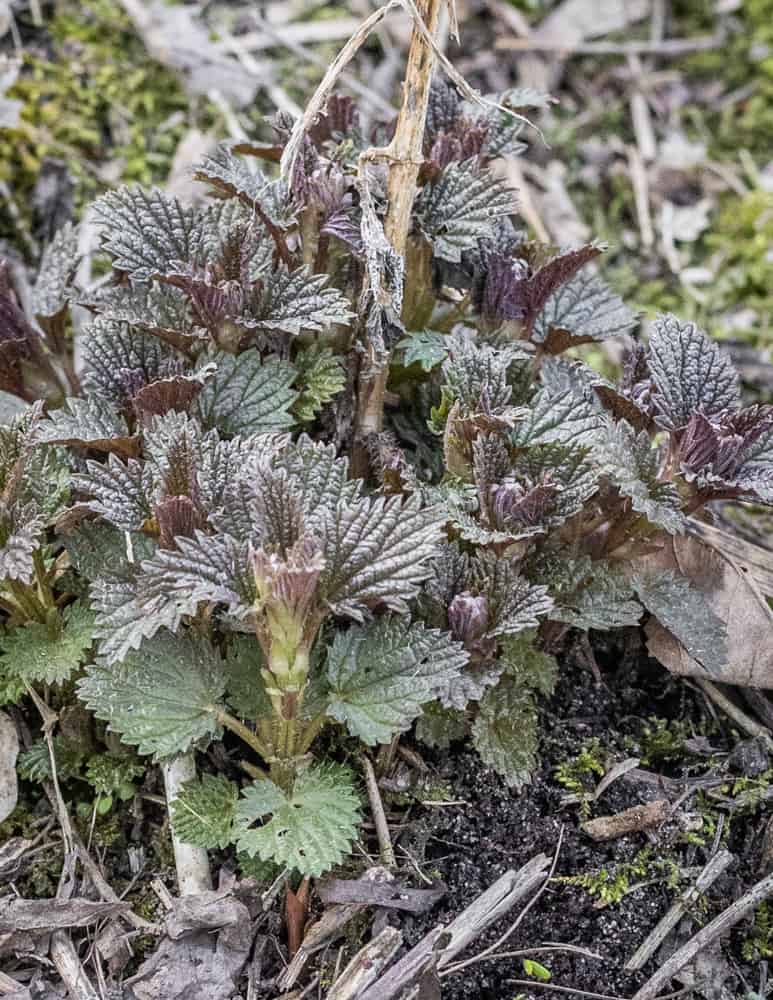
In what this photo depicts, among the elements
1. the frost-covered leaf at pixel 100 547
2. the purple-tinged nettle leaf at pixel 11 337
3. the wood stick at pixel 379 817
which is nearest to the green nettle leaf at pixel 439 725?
A: the wood stick at pixel 379 817

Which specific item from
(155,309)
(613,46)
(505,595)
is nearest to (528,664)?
(505,595)

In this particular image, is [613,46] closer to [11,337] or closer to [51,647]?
[11,337]

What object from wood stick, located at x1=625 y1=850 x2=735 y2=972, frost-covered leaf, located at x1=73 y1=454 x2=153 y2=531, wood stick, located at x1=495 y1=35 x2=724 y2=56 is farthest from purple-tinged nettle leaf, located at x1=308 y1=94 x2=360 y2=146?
wood stick, located at x1=495 y1=35 x2=724 y2=56

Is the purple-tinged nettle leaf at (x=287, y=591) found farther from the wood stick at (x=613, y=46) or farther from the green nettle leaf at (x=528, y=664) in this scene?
the wood stick at (x=613, y=46)

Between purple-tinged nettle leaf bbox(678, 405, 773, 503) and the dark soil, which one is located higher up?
purple-tinged nettle leaf bbox(678, 405, 773, 503)

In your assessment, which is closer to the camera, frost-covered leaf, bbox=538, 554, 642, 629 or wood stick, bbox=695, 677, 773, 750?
frost-covered leaf, bbox=538, 554, 642, 629

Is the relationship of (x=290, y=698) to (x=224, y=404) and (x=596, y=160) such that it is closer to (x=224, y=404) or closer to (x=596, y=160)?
(x=224, y=404)

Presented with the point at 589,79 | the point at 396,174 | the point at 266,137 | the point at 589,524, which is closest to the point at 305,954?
the point at 589,524

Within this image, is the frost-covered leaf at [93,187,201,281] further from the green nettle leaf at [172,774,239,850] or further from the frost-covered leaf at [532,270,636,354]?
the green nettle leaf at [172,774,239,850]
